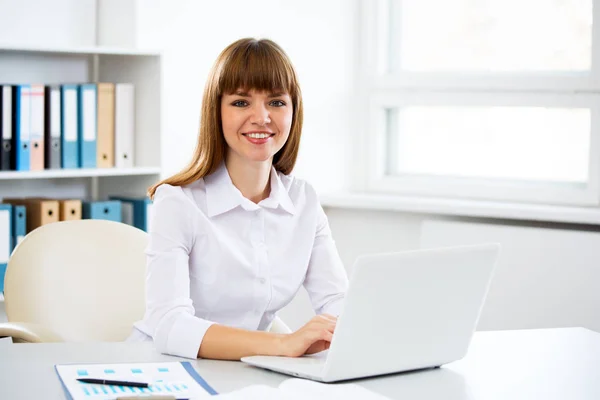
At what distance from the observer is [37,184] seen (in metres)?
3.38

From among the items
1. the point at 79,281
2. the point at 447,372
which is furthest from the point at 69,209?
the point at 447,372

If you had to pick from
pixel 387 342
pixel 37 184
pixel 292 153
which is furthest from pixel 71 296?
pixel 37 184

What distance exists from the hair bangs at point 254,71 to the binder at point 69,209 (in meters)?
1.39

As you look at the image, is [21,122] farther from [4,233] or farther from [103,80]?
[103,80]

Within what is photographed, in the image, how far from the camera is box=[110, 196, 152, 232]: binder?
3311 mm

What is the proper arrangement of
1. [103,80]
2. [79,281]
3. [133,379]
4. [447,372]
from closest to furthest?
[133,379] < [447,372] < [79,281] < [103,80]

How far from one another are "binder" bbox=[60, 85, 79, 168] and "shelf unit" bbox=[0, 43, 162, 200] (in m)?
0.07

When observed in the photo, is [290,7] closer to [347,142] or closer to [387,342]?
[347,142]

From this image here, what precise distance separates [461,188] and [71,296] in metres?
1.92

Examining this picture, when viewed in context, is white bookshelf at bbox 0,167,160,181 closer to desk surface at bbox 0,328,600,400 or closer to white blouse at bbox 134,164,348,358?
white blouse at bbox 134,164,348,358

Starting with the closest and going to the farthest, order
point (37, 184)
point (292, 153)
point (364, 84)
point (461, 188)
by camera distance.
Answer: point (292, 153)
point (37, 184)
point (461, 188)
point (364, 84)

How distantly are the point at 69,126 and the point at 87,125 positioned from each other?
0.21ft

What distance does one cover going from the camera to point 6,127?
301 cm

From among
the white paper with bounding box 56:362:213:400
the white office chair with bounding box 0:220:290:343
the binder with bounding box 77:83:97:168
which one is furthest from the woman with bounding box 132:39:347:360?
the binder with bounding box 77:83:97:168
